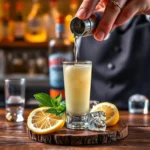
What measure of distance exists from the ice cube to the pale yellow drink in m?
0.06

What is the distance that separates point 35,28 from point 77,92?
79.1 inches

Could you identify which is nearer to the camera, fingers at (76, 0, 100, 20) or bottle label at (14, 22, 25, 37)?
fingers at (76, 0, 100, 20)

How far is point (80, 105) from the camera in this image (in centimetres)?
108

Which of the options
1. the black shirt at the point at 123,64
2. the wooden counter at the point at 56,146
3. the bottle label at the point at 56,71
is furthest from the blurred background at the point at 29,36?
the wooden counter at the point at 56,146

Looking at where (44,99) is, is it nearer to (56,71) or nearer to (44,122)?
(44,122)

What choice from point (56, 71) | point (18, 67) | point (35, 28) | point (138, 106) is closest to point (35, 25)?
point (35, 28)

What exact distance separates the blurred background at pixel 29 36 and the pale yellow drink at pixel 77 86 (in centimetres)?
178

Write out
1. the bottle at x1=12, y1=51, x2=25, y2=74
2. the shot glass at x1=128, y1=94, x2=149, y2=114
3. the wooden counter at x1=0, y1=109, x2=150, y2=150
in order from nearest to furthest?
the wooden counter at x1=0, y1=109, x2=150, y2=150 < the shot glass at x1=128, y1=94, x2=149, y2=114 < the bottle at x1=12, y1=51, x2=25, y2=74

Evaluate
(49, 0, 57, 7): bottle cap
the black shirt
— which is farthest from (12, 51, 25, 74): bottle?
the black shirt

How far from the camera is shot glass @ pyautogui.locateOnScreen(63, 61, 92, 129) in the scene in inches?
41.8

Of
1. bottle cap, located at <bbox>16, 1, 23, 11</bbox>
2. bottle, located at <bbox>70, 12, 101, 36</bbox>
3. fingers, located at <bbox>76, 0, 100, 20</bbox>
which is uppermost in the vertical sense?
bottle cap, located at <bbox>16, 1, 23, 11</bbox>

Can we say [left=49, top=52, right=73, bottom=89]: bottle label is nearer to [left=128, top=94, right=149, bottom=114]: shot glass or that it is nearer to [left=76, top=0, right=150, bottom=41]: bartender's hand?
[left=128, top=94, right=149, bottom=114]: shot glass

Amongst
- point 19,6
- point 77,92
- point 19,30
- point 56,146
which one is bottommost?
point 56,146

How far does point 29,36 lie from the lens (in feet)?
10.1
